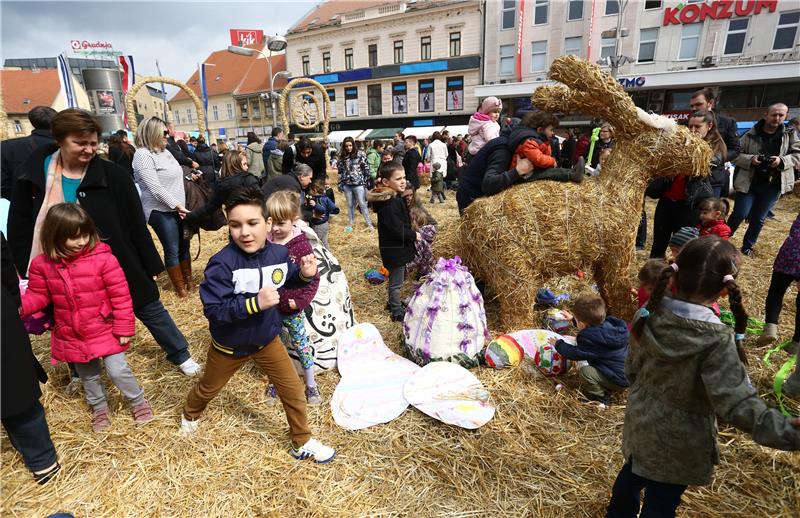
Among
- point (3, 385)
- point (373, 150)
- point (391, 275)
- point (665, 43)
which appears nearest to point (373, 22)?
point (665, 43)

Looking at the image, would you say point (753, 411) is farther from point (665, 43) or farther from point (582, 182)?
point (665, 43)

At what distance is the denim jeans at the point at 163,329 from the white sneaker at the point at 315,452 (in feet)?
4.63

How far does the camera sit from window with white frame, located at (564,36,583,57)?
77.6 feet

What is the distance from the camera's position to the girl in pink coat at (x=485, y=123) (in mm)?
4938

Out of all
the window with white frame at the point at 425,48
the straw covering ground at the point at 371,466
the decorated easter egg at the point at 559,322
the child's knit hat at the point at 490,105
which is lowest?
the straw covering ground at the point at 371,466

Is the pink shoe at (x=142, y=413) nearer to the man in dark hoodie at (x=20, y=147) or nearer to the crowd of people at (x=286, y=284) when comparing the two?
the crowd of people at (x=286, y=284)

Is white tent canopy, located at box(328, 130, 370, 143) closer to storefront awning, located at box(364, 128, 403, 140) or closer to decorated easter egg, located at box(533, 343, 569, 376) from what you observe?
storefront awning, located at box(364, 128, 403, 140)

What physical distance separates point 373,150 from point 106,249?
8.21 metres

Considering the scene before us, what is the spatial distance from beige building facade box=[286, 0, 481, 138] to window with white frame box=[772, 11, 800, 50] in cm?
1557

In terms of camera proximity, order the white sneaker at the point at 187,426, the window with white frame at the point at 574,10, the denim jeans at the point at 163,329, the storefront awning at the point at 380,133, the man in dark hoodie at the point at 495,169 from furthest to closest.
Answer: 1. the storefront awning at the point at 380,133
2. the window with white frame at the point at 574,10
3. the man in dark hoodie at the point at 495,169
4. the denim jeans at the point at 163,329
5. the white sneaker at the point at 187,426

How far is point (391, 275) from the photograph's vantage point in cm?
407

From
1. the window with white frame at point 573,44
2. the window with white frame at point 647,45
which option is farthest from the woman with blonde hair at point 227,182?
the window with white frame at point 647,45

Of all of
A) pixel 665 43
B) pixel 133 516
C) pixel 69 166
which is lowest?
pixel 133 516

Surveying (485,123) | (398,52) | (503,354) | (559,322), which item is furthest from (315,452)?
(398,52)
